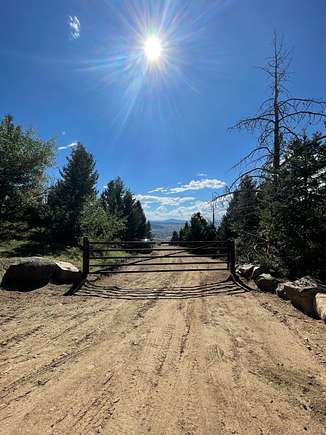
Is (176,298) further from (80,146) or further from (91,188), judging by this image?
(80,146)

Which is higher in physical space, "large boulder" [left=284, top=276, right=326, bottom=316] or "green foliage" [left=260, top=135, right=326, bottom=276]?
"green foliage" [left=260, top=135, right=326, bottom=276]

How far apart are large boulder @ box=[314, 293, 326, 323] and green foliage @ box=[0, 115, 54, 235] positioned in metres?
17.3

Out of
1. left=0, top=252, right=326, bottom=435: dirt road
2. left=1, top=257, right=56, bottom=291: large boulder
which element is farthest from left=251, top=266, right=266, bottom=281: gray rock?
left=1, top=257, right=56, bottom=291: large boulder

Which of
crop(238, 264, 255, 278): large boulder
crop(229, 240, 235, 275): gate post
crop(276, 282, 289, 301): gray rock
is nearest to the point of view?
crop(276, 282, 289, 301): gray rock

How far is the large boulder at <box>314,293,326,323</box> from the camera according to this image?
4.52m

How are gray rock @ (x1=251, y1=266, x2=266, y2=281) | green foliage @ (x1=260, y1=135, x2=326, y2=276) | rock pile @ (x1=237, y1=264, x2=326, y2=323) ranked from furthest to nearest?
gray rock @ (x1=251, y1=266, x2=266, y2=281)
green foliage @ (x1=260, y1=135, x2=326, y2=276)
rock pile @ (x1=237, y1=264, x2=326, y2=323)

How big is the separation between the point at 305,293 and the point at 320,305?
0.47 meters

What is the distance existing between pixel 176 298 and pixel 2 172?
51.7 feet

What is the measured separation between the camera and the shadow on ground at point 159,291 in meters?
6.41

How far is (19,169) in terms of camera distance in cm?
1758

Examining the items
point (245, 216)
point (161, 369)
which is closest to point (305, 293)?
point (161, 369)

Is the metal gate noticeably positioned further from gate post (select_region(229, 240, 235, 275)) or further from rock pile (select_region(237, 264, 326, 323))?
rock pile (select_region(237, 264, 326, 323))

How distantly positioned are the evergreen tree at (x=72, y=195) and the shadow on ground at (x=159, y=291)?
1546cm

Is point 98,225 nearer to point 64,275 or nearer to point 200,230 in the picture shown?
point 64,275
